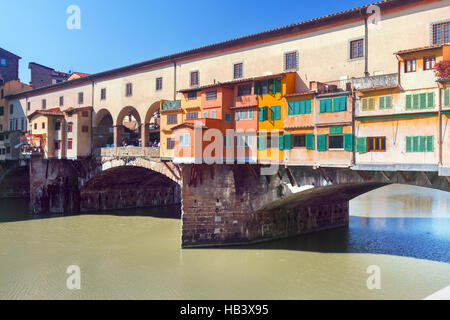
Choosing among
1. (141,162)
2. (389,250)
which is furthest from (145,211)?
(389,250)

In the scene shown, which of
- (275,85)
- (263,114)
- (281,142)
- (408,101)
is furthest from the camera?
(263,114)

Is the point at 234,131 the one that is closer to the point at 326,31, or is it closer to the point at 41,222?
the point at 326,31

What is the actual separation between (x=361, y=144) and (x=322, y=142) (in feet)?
7.48

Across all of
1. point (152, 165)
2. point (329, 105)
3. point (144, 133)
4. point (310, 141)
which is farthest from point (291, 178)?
point (144, 133)

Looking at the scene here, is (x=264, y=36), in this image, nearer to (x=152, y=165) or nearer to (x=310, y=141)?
(x=310, y=141)

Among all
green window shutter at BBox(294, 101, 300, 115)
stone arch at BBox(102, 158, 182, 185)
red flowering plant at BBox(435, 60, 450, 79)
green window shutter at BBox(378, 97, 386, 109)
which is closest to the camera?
red flowering plant at BBox(435, 60, 450, 79)

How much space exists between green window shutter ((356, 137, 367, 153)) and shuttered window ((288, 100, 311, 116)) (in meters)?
3.58

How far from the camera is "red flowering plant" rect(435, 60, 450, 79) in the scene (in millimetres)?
17359

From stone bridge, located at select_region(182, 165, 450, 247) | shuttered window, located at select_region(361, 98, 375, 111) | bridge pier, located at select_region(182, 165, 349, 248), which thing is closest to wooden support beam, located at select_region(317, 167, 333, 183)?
stone bridge, located at select_region(182, 165, 450, 247)

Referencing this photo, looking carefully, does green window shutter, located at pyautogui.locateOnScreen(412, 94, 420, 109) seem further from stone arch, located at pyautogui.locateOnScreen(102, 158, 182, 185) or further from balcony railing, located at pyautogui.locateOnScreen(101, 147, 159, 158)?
balcony railing, located at pyautogui.locateOnScreen(101, 147, 159, 158)

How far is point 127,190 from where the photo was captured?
→ 45.2 m

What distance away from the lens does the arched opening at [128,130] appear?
3862 cm

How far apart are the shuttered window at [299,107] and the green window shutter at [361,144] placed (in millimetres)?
3576

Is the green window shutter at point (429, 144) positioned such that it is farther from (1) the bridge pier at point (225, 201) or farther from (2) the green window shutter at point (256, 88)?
(2) the green window shutter at point (256, 88)
